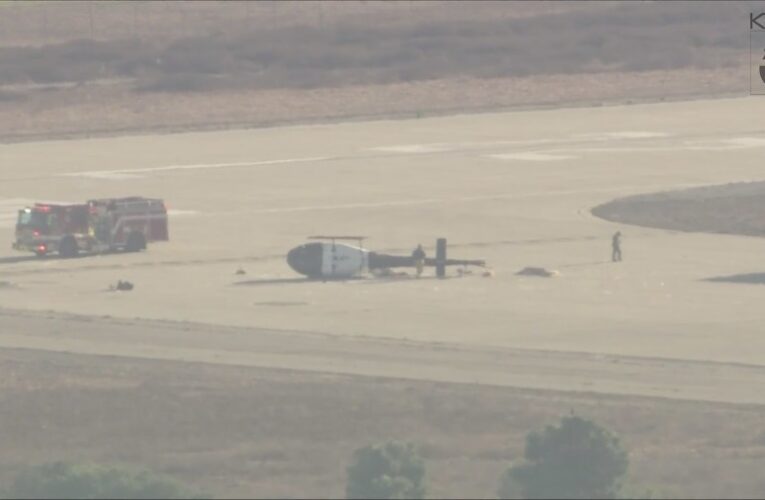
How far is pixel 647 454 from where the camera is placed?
31984mm

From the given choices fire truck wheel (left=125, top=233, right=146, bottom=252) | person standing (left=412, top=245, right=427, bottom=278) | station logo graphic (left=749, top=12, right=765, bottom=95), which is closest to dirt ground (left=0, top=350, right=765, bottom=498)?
person standing (left=412, top=245, right=427, bottom=278)

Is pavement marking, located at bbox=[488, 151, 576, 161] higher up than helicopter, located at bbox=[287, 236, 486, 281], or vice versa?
pavement marking, located at bbox=[488, 151, 576, 161]

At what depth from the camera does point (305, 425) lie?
35.2 meters

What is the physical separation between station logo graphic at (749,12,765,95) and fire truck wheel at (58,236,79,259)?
2327 inches

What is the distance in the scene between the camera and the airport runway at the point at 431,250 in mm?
45094

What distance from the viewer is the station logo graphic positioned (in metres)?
126

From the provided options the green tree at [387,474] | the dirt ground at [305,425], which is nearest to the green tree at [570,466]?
the green tree at [387,474]

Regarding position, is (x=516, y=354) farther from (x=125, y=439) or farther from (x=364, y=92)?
(x=364, y=92)

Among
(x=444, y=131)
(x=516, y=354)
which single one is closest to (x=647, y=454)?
(x=516, y=354)

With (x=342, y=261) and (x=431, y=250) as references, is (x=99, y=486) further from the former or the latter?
(x=431, y=250)

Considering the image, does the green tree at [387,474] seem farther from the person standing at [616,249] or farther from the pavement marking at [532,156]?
the pavement marking at [532,156]

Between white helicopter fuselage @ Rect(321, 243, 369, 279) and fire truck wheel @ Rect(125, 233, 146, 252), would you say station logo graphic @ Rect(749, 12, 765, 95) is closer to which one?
fire truck wheel @ Rect(125, 233, 146, 252)

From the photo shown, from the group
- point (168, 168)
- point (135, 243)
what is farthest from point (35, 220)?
point (168, 168)

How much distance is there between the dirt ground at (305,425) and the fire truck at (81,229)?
76.9ft
